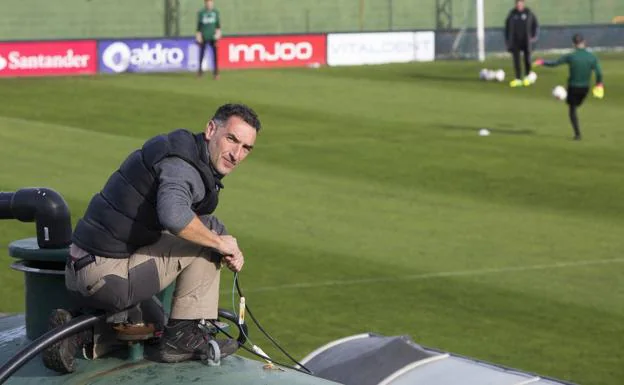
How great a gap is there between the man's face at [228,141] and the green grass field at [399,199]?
6.42 metres

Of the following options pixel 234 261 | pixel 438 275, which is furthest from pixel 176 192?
pixel 438 275

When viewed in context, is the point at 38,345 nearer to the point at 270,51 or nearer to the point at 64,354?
the point at 64,354

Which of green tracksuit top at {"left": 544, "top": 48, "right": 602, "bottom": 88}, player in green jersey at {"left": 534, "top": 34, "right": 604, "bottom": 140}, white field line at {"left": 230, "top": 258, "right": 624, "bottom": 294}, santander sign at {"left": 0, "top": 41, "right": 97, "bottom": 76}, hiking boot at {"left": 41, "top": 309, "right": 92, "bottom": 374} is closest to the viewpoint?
hiking boot at {"left": 41, "top": 309, "right": 92, "bottom": 374}

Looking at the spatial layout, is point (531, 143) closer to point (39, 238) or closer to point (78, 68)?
point (78, 68)

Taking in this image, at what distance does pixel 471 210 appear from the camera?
780 inches

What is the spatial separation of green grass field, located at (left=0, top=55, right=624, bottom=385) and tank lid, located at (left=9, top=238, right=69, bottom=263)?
647 centimetres

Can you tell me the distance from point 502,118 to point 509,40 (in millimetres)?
10070

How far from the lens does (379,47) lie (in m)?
45.0

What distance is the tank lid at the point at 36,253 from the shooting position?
6.27 meters

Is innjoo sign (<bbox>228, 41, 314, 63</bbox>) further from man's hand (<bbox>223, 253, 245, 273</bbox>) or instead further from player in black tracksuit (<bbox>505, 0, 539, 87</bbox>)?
man's hand (<bbox>223, 253, 245, 273</bbox>)

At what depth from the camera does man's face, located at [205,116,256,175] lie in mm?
6094

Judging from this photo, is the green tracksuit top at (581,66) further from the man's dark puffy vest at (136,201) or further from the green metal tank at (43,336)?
the man's dark puffy vest at (136,201)

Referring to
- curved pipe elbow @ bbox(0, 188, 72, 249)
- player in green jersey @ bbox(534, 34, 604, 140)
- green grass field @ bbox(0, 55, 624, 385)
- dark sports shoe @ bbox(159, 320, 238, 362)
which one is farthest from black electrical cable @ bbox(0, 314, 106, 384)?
player in green jersey @ bbox(534, 34, 604, 140)

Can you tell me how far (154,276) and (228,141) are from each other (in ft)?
2.18
